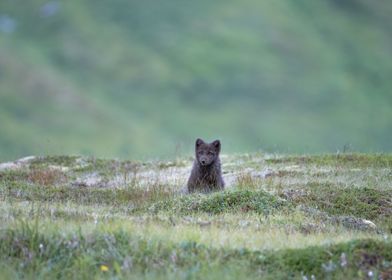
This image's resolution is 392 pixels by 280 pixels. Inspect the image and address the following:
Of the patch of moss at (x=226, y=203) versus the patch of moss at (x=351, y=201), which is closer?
the patch of moss at (x=226, y=203)

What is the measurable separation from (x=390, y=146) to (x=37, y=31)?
67004 mm

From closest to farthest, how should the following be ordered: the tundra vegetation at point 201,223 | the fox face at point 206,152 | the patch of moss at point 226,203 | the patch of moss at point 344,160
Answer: the tundra vegetation at point 201,223, the patch of moss at point 226,203, the fox face at point 206,152, the patch of moss at point 344,160

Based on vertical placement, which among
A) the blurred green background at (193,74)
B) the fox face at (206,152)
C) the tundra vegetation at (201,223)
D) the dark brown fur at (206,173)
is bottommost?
the tundra vegetation at (201,223)

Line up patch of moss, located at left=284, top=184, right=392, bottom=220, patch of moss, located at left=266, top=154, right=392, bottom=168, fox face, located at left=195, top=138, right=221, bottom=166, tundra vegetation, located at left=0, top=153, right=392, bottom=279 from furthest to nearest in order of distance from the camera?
1. patch of moss, located at left=266, top=154, right=392, bottom=168
2. fox face, located at left=195, top=138, right=221, bottom=166
3. patch of moss, located at left=284, top=184, right=392, bottom=220
4. tundra vegetation, located at left=0, top=153, right=392, bottom=279

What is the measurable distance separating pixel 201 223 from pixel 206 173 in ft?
Result: 16.3

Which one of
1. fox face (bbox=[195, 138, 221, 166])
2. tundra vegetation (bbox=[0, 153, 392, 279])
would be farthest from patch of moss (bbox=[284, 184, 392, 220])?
fox face (bbox=[195, 138, 221, 166])

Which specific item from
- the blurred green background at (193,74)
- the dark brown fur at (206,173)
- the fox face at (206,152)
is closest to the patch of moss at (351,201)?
the dark brown fur at (206,173)

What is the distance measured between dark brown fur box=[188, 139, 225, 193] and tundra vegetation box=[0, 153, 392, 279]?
40cm

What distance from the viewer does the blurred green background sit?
116 m

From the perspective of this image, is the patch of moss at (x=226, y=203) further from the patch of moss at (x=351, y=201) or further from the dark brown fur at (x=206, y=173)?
the dark brown fur at (x=206, y=173)

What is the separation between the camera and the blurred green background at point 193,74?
381 feet

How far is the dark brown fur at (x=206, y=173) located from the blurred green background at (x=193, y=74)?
83.9 metres

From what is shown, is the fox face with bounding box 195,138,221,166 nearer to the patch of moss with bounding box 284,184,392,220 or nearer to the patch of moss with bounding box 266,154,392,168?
the patch of moss with bounding box 284,184,392,220

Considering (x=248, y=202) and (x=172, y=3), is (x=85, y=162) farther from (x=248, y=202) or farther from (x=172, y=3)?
(x=172, y=3)
